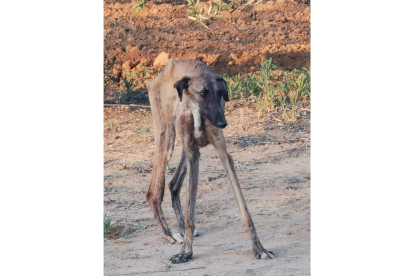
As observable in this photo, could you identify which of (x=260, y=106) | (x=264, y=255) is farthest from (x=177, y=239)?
(x=260, y=106)

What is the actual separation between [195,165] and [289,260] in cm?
75

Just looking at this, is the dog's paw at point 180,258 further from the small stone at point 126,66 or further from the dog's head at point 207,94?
the small stone at point 126,66

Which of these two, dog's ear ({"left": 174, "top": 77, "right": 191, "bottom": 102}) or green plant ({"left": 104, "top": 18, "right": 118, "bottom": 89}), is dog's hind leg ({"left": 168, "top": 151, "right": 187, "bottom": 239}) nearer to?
dog's ear ({"left": 174, "top": 77, "right": 191, "bottom": 102})

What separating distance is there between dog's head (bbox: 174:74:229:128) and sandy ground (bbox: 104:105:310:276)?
0.86m

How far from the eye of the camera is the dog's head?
351 cm

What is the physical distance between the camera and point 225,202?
15.6 feet

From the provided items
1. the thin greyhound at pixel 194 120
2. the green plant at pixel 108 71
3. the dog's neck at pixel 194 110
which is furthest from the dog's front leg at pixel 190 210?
the green plant at pixel 108 71

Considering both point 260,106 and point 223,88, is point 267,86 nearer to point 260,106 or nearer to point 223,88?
point 260,106

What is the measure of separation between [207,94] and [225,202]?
1.40 meters

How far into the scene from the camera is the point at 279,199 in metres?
4.66

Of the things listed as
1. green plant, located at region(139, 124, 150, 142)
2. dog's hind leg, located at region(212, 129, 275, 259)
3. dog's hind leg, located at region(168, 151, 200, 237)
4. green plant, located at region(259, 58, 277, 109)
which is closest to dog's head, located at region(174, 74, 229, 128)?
dog's hind leg, located at region(212, 129, 275, 259)
